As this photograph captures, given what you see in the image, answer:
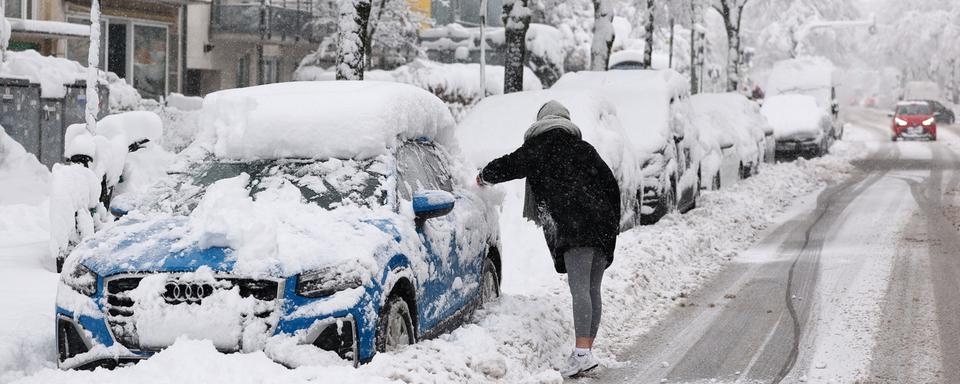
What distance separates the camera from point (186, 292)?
230 inches

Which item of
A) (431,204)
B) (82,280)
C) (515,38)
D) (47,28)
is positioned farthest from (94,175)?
(47,28)

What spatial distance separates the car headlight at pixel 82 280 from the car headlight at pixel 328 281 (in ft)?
3.57

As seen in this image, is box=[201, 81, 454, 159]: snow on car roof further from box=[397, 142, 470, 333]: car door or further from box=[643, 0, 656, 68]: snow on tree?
box=[643, 0, 656, 68]: snow on tree

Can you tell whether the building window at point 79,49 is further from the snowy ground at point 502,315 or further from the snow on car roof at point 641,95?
the snow on car roof at point 641,95

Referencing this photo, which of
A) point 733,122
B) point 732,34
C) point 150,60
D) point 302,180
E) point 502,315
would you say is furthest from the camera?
point 732,34

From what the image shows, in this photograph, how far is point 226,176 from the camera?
7121 mm

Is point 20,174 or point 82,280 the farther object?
point 20,174

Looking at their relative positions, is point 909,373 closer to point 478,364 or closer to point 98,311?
point 478,364

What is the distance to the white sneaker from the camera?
7293 millimetres

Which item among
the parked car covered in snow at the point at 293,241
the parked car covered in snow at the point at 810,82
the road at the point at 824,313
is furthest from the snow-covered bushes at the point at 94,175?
the parked car covered in snow at the point at 810,82

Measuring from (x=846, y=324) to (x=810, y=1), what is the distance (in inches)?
2487

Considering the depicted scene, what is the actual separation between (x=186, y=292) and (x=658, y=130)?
10.2m

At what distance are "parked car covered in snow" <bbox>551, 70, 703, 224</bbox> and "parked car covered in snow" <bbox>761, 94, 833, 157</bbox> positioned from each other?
12.8 m

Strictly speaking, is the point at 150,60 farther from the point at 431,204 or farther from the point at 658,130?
the point at 431,204
